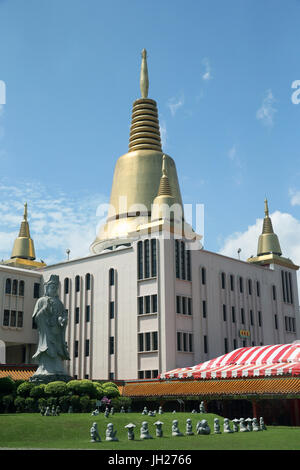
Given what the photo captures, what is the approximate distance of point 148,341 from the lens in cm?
5194

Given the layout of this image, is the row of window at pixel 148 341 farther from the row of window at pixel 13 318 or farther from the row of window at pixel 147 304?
the row of window at pixel 13 318

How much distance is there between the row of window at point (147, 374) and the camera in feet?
167

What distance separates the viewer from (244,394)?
38.2 metres

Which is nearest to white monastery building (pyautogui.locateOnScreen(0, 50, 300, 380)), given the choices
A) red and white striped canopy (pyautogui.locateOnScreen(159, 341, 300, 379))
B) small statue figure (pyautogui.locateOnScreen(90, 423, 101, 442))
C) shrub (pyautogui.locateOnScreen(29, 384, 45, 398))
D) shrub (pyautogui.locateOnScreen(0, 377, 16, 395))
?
red and white striped canopy (pyautogui.locateOnScreen(159, 341, 300, 379))

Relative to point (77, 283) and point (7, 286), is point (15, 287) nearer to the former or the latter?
point (7, 286)

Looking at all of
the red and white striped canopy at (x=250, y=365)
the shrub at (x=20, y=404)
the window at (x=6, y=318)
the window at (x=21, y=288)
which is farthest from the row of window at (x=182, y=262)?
the shrub at (x=20, y=404)

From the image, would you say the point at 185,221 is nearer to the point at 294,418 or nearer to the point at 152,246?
the point at 152,246

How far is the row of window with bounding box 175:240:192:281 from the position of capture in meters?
54.1

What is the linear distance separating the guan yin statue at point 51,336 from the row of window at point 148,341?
1264cm

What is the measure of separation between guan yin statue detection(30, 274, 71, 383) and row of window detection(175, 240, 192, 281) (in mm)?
16106

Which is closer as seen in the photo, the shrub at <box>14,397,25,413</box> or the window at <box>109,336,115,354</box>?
the shrub at <box>14,397,25,413</box>

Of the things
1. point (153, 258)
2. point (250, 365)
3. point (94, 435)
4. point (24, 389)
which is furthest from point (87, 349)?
point (94, 435)

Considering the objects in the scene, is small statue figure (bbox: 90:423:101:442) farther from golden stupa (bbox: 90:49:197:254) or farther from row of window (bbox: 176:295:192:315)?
golden stupa (bbox: 90:49:197:254)
